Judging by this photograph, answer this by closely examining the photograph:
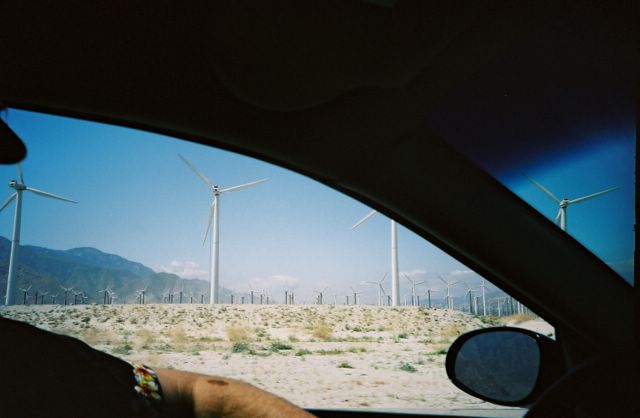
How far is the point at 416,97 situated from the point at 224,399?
4.38ft

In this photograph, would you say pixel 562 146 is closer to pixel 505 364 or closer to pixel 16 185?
pixel 505 364

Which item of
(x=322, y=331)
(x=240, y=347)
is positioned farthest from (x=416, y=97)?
(x=322, y=331)

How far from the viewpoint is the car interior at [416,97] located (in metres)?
1.83

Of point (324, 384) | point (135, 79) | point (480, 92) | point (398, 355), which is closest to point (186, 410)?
point (135, 79)

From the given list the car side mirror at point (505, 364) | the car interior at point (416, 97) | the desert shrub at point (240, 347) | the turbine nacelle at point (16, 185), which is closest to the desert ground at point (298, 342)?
the desert shrub at point (240, 347)

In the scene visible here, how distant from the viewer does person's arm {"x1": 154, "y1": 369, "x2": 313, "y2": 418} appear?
1.84m

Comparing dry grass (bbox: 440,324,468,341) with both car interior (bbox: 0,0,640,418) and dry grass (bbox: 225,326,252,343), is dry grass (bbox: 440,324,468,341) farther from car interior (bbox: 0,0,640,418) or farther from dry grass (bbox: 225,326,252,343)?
car interior (bbox: 0,0,640,418)

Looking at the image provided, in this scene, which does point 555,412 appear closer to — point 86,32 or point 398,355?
point 86,32

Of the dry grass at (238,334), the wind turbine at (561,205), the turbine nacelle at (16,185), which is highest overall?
the turbine nacelle at (16,185)

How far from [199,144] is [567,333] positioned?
183 cm

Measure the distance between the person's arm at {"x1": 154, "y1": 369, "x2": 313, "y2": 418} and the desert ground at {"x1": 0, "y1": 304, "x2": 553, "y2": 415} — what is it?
16609 mm

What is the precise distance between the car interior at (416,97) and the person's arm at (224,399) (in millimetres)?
704

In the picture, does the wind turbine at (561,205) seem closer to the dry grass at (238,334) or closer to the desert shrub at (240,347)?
the desert shrub at (240,347)

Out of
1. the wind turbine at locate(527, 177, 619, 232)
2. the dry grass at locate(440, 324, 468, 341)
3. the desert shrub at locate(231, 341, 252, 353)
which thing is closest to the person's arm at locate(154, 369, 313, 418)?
the wind turbine at locate(527, 177, 619, 232)
